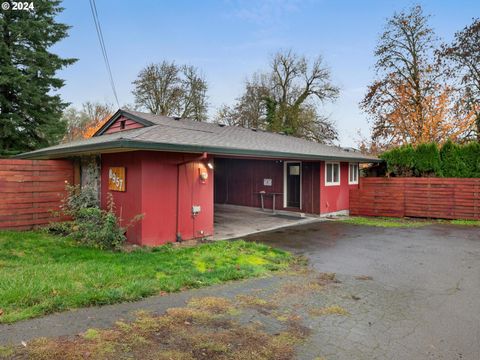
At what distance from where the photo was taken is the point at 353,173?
1417 cm

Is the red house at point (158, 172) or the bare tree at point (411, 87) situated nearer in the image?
the red house at point (158, 172)

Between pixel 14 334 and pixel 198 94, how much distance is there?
990 inches

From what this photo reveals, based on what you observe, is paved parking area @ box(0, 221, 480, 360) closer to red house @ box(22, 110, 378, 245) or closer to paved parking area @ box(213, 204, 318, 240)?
paved parking area @ box(213, 204, 318, 240)

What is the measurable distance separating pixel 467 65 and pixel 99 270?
73.2 ft

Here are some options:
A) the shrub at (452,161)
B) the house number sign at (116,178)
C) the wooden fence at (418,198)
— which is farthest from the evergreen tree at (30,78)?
the shrub at (452,161)

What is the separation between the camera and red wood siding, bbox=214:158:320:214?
12.5 meters

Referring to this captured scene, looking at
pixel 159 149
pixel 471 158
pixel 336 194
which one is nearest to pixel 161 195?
pixel 159 149

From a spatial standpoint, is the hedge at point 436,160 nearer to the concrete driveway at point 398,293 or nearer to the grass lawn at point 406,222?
the grass lawn at point 406,222

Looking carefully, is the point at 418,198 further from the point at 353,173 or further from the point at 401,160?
the point at 353,173

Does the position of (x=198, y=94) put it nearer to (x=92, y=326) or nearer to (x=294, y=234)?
(x=294, y=234)

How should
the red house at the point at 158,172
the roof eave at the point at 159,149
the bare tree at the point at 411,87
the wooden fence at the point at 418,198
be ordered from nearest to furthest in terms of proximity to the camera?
the roof eave at the point at 159,149 < the red house at the point at 158,172 < the wooden fence at the point at 418,198 < the bare tree at the point at 411,87

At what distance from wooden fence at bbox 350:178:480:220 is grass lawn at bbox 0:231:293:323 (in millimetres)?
7907

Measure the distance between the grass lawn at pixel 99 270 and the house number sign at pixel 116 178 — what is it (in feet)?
5.18

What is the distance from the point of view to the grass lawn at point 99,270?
147 inches
